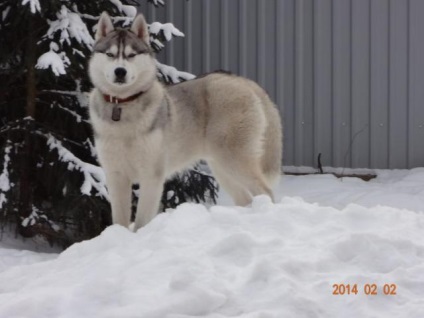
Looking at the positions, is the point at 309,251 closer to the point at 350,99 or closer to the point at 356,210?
the point at 356,210

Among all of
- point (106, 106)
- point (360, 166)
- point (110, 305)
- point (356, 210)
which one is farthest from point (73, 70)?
point (360, 166)

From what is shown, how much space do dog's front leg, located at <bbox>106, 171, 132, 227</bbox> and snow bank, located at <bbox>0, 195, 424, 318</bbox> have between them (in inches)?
23.1

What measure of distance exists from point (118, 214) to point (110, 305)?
1.92 m

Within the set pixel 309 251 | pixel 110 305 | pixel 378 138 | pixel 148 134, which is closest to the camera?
pixel 110 305

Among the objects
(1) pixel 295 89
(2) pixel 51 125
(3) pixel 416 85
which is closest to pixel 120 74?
(2) pixel 51 125

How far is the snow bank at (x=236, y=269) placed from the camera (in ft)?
9.25

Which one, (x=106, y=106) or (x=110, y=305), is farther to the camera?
(x=106, y=106)

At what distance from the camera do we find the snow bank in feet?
9.25

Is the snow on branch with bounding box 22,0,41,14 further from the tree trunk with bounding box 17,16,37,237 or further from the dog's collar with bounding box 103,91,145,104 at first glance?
the dog's collar with bounding box 103,91,145,104

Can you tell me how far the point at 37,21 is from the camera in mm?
6277
